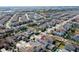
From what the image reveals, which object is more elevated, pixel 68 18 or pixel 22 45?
pixel 68 18

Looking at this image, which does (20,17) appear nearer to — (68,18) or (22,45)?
→ (22,45)

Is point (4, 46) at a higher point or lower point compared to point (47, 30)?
lower
